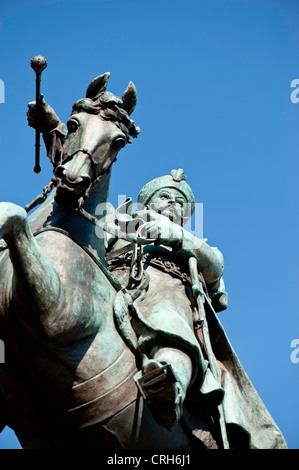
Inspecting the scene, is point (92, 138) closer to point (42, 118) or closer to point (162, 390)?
point (42, 118)

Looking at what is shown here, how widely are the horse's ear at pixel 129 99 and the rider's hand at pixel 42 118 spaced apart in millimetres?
694

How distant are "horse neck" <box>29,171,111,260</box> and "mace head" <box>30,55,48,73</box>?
3.58 feet

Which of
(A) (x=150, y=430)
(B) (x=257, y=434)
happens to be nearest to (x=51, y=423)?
(A) (x=150, y=430)

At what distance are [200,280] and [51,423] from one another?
2.43 metres

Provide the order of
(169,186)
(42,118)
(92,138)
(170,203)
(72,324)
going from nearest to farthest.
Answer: (72,324)
(92,138)
(42,118)
(170,203)
(169,186)

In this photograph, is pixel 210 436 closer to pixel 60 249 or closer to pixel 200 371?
pixel 200 371

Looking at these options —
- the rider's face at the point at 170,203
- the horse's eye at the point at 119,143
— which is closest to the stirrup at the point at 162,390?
the horse's eye at the point at 119,143

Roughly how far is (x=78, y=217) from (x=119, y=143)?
2.38 feet

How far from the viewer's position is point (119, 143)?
6.97 metres

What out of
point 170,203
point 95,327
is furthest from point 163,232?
point 95,327

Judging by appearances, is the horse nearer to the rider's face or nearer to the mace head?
the mace head

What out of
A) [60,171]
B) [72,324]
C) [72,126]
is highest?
[72,126]

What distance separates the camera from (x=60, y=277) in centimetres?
640

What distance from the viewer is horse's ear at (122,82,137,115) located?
24.2 feet
